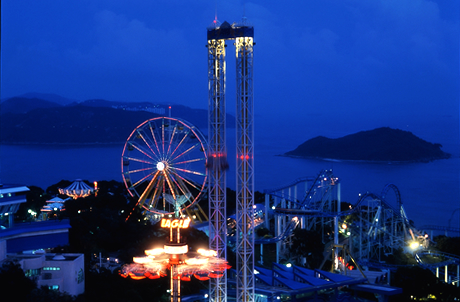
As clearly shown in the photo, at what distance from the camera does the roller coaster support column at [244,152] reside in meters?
16.8

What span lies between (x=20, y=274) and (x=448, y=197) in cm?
5432

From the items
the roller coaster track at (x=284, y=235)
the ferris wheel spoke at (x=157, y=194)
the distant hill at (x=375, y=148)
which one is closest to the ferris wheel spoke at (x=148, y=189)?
the ferris wheel spoke at (x=157, y=194)

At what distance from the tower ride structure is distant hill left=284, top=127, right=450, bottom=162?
69.4 metres

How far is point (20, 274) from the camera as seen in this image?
649 inches

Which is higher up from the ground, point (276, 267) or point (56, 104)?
point (56, 104)

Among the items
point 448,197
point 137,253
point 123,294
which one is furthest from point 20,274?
point 448,197

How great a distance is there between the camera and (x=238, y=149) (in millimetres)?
16969

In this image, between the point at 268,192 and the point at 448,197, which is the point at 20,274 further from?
the point at 448,197

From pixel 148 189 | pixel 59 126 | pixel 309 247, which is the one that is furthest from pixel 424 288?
pixel 59 126

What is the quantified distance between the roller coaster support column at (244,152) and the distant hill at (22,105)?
78177 mm

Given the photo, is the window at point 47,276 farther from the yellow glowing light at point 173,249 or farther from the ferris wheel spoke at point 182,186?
the ferris wheel spoke at point 182,186

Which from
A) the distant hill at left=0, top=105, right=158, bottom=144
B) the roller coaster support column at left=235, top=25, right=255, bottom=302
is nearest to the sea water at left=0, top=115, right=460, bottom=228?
the distant hill at left=0, top=105, right=158, bottom=144

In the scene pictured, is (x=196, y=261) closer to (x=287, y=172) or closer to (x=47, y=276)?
(x=47, y=276)

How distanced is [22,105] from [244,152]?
8347 centimetres
